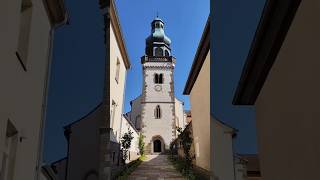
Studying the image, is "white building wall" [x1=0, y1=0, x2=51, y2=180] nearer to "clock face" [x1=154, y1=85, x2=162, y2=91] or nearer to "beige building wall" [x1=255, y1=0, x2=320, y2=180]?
"beige building wall" [x1=255, y1=0, x2=320, y2=180]

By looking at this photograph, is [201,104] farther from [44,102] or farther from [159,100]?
[159,100]

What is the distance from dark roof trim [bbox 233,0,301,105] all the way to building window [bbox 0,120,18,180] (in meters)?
2.35

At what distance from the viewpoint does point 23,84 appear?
3.38 m

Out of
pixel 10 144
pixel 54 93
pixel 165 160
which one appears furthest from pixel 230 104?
pixel 10 144

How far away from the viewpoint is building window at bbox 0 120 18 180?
9.95 ft

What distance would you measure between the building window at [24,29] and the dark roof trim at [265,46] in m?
2.05

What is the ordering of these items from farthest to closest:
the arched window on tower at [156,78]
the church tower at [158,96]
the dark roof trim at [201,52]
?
the arched window on tower at [156,78] < the church tower at [158,96] < the dark roof trim at [201,52]

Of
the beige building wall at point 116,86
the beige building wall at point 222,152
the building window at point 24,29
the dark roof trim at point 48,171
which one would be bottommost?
the dark roof trim at point 48,171

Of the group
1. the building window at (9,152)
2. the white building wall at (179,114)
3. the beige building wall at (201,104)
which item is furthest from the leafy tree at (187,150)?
the white building wall at (179,114)

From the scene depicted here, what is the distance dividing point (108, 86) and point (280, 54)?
160 centimetres

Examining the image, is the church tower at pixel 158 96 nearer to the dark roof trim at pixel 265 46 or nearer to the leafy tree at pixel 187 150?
the leafy tree at pixel 187 150

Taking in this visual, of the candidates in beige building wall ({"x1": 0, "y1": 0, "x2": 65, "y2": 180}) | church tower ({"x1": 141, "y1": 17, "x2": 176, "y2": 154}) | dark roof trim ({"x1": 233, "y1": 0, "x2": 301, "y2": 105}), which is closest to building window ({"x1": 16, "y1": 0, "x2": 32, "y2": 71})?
beige building wall ({"x1": 0, "y1": 0, "x2": 65, "y2": 180})

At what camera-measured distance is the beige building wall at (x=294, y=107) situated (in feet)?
10.9

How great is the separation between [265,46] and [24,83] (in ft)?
7.22
